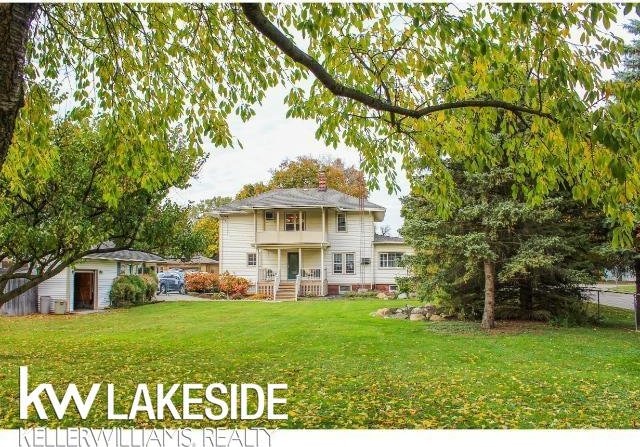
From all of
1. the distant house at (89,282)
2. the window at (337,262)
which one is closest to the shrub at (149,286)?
the distant house at (89,282)

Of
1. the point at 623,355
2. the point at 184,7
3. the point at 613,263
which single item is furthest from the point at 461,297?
the point at 184,7

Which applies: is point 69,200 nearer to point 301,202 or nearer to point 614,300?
point 301,202

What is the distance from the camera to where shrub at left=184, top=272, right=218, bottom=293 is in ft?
76.6

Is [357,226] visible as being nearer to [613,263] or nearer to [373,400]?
[613,263]

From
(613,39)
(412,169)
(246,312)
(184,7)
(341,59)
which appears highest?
(184,7)

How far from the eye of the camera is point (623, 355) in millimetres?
7707

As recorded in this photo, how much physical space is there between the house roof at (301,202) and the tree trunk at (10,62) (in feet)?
65.7

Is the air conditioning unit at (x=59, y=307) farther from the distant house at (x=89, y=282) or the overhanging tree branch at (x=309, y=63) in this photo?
the overhanging tree branch at (x=309, y=63)

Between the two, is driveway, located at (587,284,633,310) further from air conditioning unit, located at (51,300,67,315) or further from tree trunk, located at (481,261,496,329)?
air conditioning unit, located at (51,300,67,315)

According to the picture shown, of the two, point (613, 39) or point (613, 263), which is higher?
point (613, 39)

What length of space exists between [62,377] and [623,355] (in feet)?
26.3

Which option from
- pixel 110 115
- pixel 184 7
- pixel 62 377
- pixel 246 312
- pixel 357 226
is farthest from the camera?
pixel 357 226

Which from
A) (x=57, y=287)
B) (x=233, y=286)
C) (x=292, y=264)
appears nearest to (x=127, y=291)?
(x=57, y=287)

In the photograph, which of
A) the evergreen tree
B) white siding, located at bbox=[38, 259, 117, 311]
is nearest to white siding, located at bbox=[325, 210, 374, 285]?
white siding, located at bbox=[38, 259, 117, 311]
